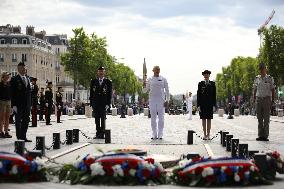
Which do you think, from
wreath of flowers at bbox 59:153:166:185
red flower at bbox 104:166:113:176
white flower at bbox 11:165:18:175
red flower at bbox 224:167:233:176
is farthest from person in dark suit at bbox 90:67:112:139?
red flower at bbox 224:167:233:176

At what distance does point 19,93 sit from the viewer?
15773mm

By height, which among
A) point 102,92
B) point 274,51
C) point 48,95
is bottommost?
point 102,92

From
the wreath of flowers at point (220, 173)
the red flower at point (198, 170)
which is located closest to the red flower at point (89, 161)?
the wreath of flowers at point (220, 173)

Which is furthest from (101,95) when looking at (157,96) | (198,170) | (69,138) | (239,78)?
(239,78)

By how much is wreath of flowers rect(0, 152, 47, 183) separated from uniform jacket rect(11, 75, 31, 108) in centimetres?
731

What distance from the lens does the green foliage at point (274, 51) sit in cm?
7012

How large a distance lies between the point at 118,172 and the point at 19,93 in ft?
27.0

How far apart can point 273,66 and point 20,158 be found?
210 ft

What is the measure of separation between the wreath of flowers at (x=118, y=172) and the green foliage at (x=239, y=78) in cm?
8028

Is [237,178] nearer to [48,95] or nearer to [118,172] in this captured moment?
[118,172]

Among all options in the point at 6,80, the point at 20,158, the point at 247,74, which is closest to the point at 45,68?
the point at 247,74

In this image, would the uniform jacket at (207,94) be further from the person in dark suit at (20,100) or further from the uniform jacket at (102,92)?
the person in dark suit at (20,100)

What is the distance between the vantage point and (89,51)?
82750mm

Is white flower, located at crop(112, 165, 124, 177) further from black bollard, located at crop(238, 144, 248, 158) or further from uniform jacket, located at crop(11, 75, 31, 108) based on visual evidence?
uniform jacket, located at crop(11, 75, 31, 108)
